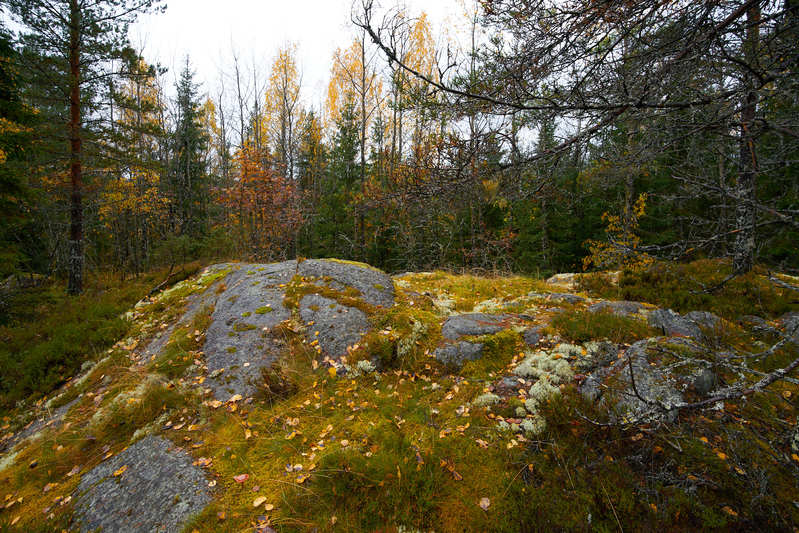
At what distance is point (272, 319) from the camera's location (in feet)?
13.6

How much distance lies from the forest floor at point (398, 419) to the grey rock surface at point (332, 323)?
0.03 m

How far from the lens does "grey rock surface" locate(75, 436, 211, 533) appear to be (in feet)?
6.76

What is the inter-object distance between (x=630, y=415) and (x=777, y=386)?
1757 mm

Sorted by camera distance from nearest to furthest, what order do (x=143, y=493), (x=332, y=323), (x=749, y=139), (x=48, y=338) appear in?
(x=749, y=139) → (x=143, y=493) → (x=332, y=323) → (x=48, y=338)

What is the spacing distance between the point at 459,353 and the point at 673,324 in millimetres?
2439

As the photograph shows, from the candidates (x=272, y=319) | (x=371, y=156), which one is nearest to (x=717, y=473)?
(x=272, y=319)

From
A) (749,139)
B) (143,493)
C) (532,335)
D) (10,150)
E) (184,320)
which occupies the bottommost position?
(143,493)

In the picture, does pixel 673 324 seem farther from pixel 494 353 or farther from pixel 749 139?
pixel 749 139

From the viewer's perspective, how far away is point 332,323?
4.04m

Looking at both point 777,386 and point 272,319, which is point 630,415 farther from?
point 272,319

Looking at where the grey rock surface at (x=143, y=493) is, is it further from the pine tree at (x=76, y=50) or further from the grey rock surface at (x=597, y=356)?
the pine tree at (x=76, y=50)

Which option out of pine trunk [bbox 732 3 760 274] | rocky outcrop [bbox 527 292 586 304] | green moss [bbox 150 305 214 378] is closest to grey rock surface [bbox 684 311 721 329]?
pine trunk [bbox 732 3 760 274]

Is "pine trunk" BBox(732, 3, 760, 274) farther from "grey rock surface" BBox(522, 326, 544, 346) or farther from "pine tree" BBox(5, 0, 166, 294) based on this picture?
"pine tree" BBox(5, 0, 166, 294)

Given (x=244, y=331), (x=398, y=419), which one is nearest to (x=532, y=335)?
(x=398, y=419)
